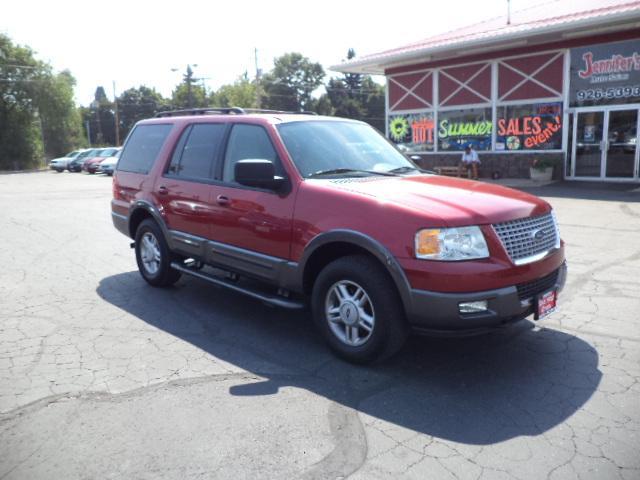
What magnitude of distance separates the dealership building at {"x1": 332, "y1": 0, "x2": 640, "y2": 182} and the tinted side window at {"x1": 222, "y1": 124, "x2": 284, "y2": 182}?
1439cm

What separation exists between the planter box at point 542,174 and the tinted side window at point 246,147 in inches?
608

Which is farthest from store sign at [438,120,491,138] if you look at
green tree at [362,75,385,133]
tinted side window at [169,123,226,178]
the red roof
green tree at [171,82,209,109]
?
green tree at [362,75,385,133]

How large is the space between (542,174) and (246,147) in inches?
612

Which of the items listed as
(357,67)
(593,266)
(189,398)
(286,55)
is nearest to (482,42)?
(357,67)

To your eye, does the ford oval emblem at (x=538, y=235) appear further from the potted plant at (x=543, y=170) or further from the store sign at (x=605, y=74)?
the store sign at (x=605, y=74)

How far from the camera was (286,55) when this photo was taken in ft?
311

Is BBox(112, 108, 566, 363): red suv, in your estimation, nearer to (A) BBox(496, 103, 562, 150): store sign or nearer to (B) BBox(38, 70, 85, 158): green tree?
(A) BBox(496, 103, 562, 150): store sign

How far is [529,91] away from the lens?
62.5 feet

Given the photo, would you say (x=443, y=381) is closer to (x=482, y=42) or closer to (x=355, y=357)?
(x=355, y=357)

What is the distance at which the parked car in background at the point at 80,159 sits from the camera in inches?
1480

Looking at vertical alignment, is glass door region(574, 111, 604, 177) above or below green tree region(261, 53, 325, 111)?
below

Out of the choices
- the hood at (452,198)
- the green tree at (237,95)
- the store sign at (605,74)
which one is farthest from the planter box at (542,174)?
the green tree at (237,95)

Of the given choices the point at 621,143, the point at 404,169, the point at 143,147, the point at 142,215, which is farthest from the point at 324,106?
the point at 404,169

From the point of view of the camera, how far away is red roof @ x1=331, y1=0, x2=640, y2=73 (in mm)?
15883
